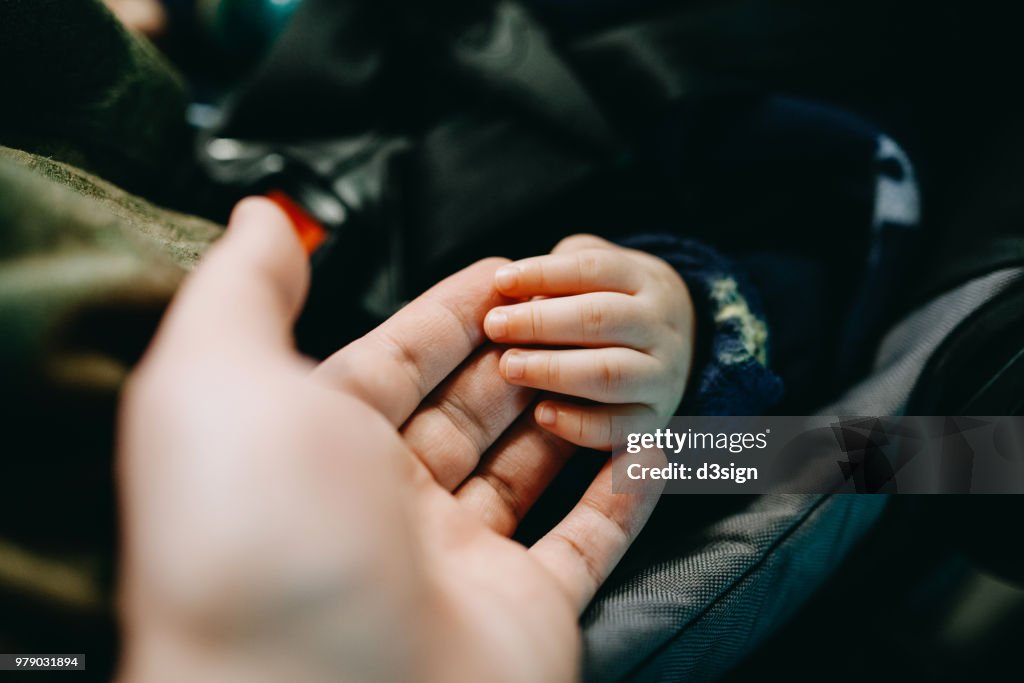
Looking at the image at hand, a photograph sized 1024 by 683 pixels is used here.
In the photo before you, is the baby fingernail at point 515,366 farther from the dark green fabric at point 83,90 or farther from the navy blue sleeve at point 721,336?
the dark green fabric at point 83,90

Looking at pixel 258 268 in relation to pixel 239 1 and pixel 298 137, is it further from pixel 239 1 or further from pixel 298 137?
pixel 239 1

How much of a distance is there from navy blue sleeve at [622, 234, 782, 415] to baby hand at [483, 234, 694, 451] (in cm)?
4

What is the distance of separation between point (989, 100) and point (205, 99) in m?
1.06

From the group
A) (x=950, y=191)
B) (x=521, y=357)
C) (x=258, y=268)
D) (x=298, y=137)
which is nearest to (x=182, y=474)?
(x=258, y=268)

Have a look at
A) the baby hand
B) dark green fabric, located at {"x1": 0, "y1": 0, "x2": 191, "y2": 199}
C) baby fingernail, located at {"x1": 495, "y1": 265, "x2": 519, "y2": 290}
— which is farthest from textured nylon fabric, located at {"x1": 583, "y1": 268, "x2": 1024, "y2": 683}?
dark green fabric, located at {"x1": 0, "y1": 0, "x2": 191, "y2": 199}

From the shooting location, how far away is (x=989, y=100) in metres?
0.71

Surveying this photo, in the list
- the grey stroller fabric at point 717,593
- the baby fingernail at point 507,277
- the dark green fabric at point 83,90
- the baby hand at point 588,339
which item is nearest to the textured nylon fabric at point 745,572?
the grey stroller fabric at point 717,593

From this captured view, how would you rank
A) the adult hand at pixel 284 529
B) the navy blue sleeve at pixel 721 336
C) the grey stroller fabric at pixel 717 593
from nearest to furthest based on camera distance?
the adult hand at pixel 284 529
the grey stroller fabric at pixel 717 593
the navy blue sleeve at pixel 721 336

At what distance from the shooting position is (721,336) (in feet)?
1.69

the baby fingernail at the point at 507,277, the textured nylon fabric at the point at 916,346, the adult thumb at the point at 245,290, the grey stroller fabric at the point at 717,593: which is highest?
the adult thumb at the point at 245,290

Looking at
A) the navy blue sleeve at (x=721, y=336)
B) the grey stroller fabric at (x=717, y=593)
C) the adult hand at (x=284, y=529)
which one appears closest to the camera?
the adult hand at (x=284, y=529)

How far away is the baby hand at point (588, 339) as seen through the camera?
0.44 meters

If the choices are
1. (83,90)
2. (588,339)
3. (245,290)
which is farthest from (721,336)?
(83,90)

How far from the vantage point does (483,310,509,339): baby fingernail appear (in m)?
0.45
